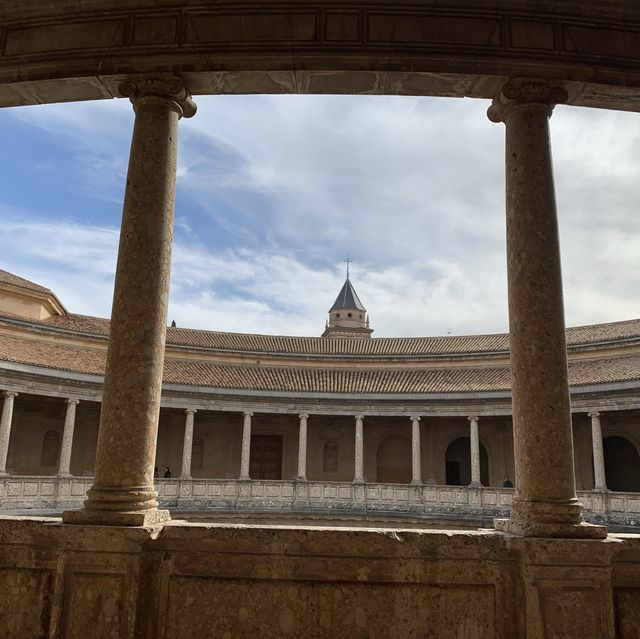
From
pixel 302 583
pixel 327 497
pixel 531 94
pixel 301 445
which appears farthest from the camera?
pixel 301 445

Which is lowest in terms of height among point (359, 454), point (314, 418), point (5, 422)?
point (359, 454)

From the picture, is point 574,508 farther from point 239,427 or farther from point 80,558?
point 239,427

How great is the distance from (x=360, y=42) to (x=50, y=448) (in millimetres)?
26591

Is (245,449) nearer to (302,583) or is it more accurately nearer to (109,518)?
(109,518)

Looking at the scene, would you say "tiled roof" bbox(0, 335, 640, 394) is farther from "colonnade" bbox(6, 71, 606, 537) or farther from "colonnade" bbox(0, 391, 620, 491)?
"colonnade" bbox(6, 71, 606, 537)

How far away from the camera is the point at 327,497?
24344 millimetres

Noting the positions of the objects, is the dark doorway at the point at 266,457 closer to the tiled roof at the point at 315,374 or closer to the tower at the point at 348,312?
the tiled roof at the point at 315,374

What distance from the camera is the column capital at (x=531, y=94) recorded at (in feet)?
19.2

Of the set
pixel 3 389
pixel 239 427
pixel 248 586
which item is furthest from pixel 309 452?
pixel 248 586

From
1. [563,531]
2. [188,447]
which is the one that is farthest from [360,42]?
[188,447]

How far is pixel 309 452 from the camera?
3203 centimetres

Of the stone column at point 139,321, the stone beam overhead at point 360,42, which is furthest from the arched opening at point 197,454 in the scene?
the stone beam overhead at point 360,42

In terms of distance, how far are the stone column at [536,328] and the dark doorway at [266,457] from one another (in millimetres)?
27210

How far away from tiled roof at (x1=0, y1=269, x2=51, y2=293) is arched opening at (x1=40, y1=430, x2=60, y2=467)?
8.09 metres
